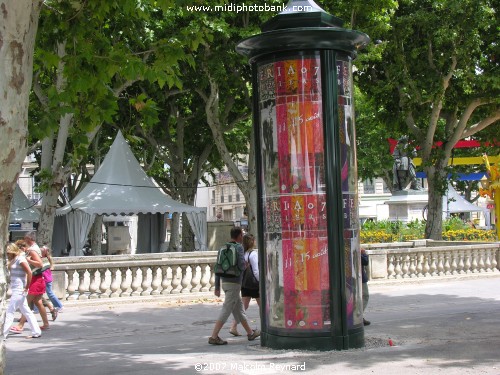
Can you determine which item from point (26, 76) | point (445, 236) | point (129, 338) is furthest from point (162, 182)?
point (26, 76)

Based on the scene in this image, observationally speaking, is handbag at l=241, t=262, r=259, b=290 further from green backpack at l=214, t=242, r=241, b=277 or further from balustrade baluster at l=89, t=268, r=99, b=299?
balustrade baluster at l=89, t=268, r=99, b=299

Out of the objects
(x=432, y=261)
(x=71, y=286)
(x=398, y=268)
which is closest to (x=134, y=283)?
(x=71, y=286)

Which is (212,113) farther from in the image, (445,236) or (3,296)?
(3,296)

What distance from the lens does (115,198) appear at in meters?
23.6

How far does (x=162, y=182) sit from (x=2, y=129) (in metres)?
40.4

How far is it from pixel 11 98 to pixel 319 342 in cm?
485

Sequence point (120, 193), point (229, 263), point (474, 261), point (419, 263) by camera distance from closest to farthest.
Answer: point (229, 263) < point (419, 263) < point (474, 261) < point (120, 193)

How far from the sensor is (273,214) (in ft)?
29.7

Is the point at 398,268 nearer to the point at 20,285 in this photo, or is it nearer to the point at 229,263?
the point at 229,263

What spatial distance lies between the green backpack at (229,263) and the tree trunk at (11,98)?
431 centimetres

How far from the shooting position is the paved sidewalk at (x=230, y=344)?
322 inches

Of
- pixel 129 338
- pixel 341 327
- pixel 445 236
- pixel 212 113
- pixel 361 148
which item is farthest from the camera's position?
pixel 361 148

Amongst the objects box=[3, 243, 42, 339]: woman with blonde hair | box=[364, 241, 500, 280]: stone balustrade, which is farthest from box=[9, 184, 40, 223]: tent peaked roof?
box=[3, 243, 42, 339]: woman with blonde hair

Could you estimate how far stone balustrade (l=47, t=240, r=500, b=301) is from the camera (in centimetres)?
1475
